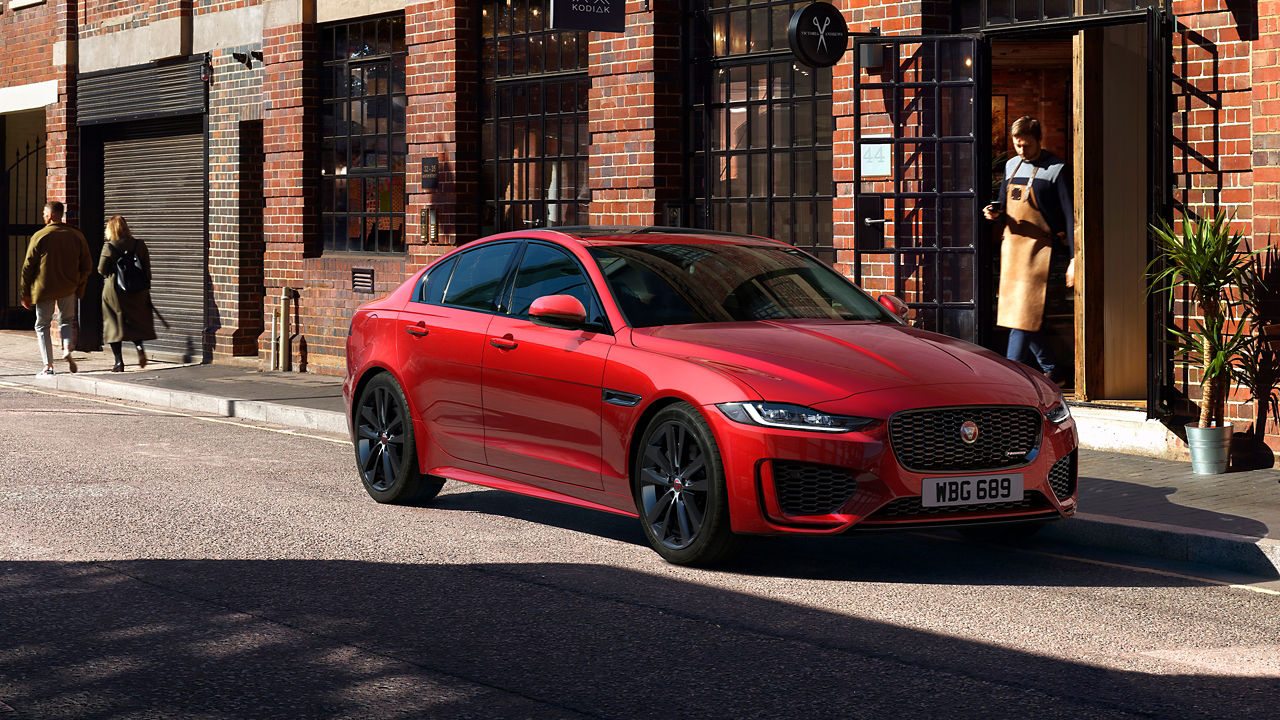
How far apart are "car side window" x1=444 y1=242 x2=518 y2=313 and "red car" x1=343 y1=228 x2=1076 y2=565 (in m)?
0.02

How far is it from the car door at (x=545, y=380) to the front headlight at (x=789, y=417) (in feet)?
3.09

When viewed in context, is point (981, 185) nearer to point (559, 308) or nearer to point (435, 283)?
point (435, 283)

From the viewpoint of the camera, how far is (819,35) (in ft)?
42.3

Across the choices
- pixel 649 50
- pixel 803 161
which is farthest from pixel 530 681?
pixel 649 50

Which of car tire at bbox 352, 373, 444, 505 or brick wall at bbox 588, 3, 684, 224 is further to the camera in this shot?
brick wall at bbox 588, 3, 684, 224

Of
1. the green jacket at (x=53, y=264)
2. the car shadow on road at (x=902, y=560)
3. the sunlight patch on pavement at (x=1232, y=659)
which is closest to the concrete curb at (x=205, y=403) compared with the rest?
the green jacket at (x=53, y=264)

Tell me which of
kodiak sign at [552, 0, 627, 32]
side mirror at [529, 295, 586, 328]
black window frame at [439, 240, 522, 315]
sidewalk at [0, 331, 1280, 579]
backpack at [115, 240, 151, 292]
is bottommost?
sidewalk at [0, 331, 1280, 579]

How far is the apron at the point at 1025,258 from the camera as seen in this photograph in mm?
12055

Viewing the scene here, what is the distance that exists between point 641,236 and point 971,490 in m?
2.43

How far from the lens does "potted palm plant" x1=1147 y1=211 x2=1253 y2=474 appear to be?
10203mm

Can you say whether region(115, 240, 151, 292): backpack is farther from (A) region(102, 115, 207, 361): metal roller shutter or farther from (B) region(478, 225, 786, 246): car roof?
(B) region(478, 225, 786, 246): car roof

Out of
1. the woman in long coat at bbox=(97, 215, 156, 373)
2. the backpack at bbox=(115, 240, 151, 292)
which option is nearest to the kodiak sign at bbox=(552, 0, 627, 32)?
the woman in long coat at bbox=(97, 215, 156, 373)

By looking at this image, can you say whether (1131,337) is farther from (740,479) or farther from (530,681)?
(530,681)

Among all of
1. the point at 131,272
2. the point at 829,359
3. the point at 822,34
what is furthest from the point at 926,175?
the point at 131,272
